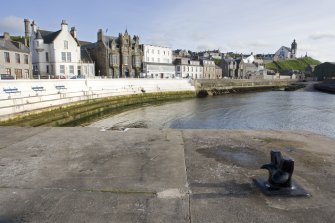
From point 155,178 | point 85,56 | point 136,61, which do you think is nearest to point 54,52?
point 85,56

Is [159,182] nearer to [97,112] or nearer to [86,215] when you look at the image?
[86,215]

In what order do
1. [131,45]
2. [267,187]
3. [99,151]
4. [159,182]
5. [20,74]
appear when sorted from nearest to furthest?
1. [267,187]
2. [159,182]
3. [99,151]
4. [20,74]
5. [131,45]

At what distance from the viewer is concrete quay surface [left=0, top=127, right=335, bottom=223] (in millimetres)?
4004

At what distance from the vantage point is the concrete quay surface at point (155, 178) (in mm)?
4004

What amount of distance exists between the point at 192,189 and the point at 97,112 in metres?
30.2

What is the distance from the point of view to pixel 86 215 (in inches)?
154

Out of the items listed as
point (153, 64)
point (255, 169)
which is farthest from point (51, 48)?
point (255, 169)

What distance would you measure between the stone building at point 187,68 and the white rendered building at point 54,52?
139 feet

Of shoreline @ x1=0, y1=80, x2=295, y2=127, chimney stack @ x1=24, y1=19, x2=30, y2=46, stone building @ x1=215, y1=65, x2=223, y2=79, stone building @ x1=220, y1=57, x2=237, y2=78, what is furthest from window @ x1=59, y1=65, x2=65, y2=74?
stone building @ x1=220, y1=57, x2=237, y2=78

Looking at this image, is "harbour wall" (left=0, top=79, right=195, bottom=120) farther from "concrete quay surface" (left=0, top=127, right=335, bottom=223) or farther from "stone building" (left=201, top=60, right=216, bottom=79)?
"stone building" (left=201, top=60, right=216, bottom=79)

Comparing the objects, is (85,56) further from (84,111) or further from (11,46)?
(84,111)

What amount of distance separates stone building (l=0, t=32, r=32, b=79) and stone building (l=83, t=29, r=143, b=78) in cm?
2070

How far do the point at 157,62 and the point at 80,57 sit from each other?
32801mm

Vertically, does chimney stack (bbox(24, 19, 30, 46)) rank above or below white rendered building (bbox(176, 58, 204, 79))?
above
